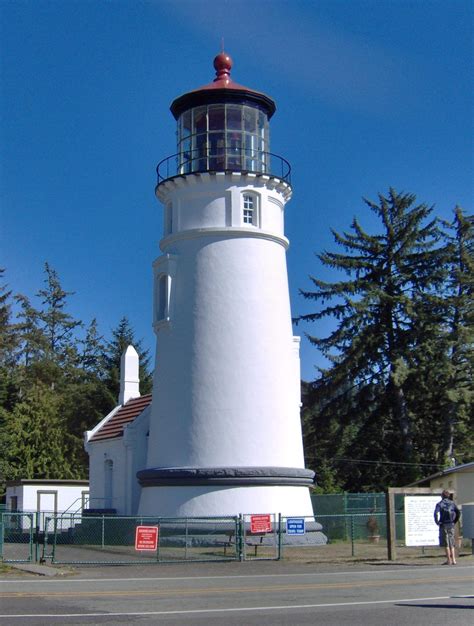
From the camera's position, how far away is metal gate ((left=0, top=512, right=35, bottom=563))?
70.1ft

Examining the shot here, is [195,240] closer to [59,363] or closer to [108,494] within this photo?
[108,494]

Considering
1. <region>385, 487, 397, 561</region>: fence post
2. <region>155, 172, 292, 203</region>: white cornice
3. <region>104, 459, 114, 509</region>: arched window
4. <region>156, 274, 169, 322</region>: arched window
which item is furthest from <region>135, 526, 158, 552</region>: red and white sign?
<region>155, 172, 292, 203</region>: white cornice

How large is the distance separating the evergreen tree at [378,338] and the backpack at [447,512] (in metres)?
22.5

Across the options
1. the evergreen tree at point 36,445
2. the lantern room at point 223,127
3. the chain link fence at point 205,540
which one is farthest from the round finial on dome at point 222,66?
the evergreen tree at point 36,445

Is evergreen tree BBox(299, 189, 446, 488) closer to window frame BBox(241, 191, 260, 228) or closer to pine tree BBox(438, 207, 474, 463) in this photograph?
pine tree BBox(438, 207, 474, 463)

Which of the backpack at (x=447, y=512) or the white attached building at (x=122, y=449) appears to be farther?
the white attached building at (x=122, y=449)

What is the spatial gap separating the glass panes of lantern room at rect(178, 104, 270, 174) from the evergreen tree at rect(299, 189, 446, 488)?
51.4ft

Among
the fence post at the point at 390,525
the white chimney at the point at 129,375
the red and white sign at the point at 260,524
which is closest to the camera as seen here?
the fence post at the point at 390,525

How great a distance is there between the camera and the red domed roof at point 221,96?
28.3m

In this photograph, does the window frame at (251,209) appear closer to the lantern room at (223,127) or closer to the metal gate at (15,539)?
the lantern room at (223,127)

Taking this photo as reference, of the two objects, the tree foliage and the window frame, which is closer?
the window frame

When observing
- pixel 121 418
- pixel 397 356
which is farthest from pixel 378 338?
pixel 121 418

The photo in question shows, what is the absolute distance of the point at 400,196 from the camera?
46438mm

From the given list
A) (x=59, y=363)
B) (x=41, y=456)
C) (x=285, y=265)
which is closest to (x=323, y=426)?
(x=41, y=456)
